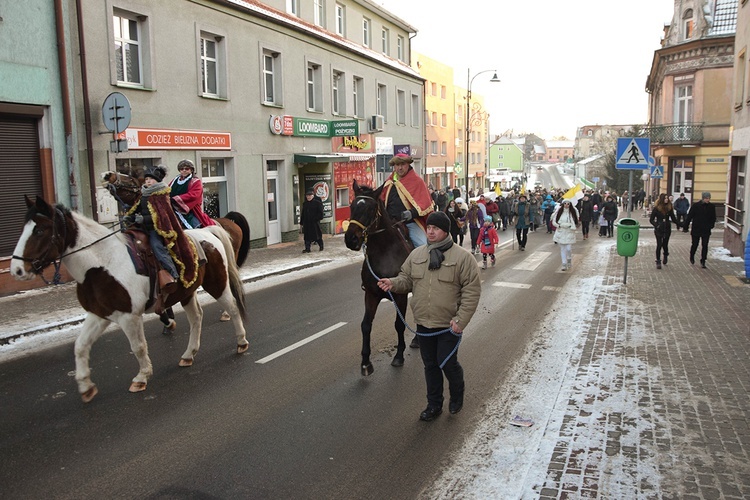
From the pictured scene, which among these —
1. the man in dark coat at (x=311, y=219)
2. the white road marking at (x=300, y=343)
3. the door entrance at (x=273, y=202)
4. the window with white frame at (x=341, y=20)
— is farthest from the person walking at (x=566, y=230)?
the window with white frame at (x=341, y=20)

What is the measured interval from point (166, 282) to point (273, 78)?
51.5 feet

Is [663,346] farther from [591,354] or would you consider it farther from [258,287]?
[258,287]

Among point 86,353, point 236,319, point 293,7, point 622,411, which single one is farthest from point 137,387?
point 293,7

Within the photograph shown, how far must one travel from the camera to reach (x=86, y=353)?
6035 millimetres

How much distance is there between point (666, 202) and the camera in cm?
1505

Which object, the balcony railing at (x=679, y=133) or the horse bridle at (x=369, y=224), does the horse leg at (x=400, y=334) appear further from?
the balcony railing at (x=679, y=133)

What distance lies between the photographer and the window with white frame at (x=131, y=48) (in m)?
14.5

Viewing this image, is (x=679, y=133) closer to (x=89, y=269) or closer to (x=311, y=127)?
(x=311, y=127)

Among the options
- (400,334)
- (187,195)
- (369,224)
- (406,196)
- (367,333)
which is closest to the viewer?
(369,224)

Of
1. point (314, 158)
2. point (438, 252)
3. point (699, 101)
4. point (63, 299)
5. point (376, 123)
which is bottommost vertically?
point (63, 299)

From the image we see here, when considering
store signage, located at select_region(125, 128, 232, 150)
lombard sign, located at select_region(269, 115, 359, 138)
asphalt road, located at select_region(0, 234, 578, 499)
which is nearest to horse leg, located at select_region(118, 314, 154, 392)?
asphalt road, located at select_region(0, 234, 578, 499)

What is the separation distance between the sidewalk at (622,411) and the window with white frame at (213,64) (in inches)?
484

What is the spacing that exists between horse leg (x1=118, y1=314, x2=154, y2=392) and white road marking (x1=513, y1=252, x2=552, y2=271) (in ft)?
35.5

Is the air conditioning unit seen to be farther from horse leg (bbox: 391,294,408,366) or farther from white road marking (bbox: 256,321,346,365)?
horse leg (bbox: 391,294,408,366)
